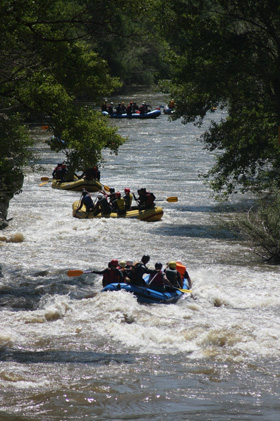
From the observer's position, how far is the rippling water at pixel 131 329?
29.5 feet

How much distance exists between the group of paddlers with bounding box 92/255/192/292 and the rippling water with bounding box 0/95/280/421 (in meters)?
0.50

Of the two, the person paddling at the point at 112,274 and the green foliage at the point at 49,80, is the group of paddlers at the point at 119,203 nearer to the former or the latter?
the green foliage at the point at 49,80

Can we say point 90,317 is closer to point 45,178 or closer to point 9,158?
point 9,158

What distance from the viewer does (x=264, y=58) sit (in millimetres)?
19266

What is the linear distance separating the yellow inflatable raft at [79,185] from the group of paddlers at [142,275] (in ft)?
40.7

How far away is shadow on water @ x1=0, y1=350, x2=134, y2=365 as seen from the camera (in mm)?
10516

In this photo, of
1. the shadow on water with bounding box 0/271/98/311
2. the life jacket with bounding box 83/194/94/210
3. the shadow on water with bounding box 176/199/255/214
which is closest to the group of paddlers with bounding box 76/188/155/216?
the life jacket with bounding box 83/194/94/210

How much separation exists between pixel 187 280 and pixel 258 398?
5956 mm

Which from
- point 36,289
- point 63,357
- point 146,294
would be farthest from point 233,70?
point 63,357

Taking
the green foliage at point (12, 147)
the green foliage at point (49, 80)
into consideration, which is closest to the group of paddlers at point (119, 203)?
the green foliage at point (49, 80)

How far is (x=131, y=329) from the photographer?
1214 centimetres

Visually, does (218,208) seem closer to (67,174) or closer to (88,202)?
(88,202)

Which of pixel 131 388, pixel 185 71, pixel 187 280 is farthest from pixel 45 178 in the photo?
pixel 131 388

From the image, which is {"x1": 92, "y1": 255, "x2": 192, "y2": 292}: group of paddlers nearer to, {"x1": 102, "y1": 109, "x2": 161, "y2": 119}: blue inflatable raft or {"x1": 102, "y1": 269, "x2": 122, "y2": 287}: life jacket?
{"x1": 102, "y1": 269, "x2": 122, "y2": 287}: life jacket
